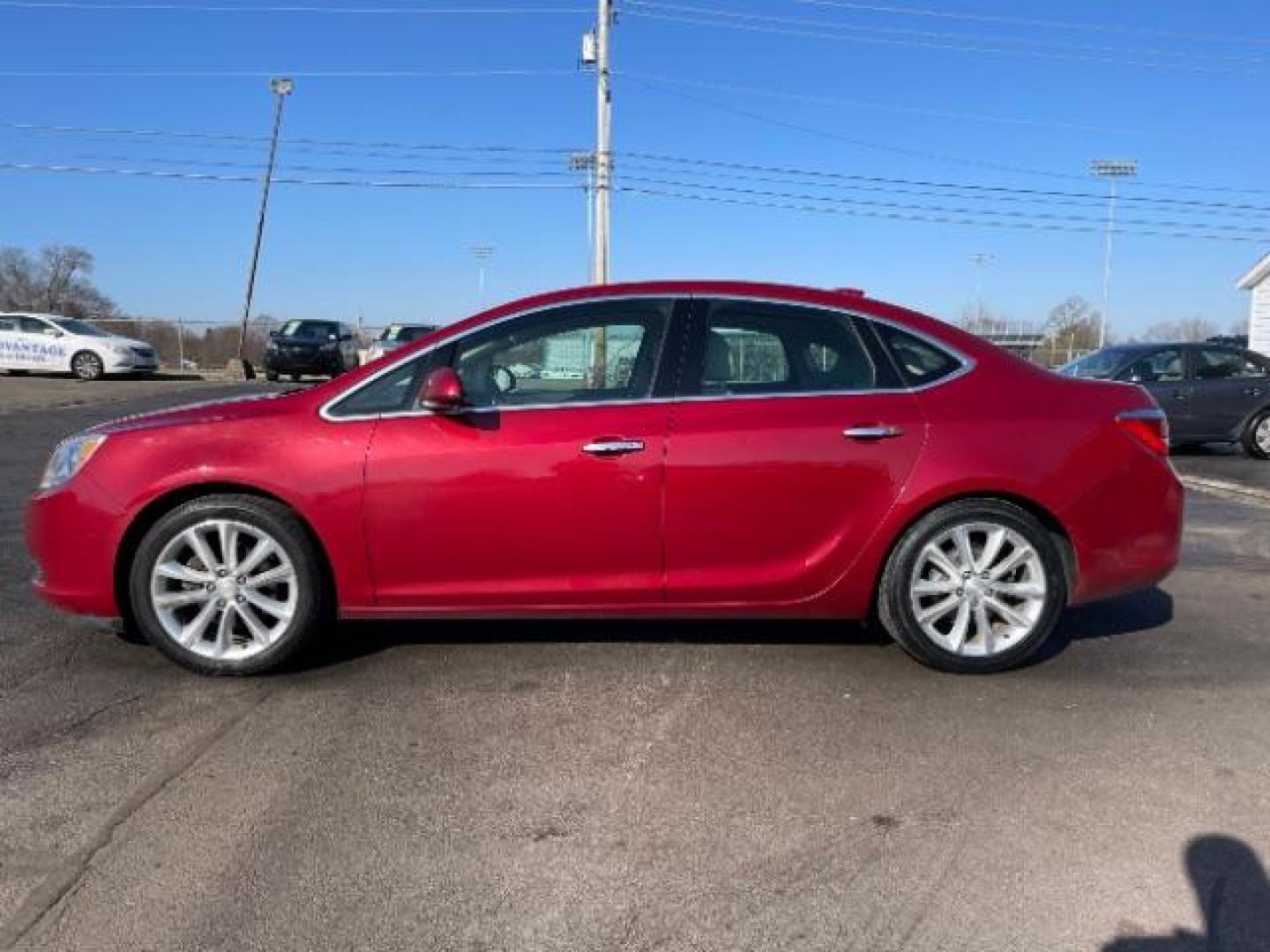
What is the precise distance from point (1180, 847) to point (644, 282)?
9.35ft

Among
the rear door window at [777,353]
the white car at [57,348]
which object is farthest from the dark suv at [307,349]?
the rear door window at [777,353]

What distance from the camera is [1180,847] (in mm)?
3020

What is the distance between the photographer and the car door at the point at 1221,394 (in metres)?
13.2

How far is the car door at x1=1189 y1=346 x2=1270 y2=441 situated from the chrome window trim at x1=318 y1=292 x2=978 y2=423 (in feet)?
34.0

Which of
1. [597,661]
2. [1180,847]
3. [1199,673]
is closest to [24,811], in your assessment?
[597,661]

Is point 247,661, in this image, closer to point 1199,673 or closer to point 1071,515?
point 1071,515

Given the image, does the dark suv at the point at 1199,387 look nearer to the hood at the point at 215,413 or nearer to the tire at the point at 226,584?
the hood at the point at 215,413

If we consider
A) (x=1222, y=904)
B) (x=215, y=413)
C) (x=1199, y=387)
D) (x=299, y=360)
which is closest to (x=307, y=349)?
(x=299, y=360)

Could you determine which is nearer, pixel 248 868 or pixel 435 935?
pixel 435 935

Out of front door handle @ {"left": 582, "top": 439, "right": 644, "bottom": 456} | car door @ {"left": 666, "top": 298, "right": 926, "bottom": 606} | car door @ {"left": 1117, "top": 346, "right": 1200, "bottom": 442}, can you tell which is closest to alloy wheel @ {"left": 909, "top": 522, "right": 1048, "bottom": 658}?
car door @ {"left": 666, "top": 298, "right": 926, "bottom": 606}

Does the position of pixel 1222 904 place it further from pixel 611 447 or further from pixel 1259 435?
pixel 1259 435

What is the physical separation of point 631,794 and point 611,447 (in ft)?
4.62

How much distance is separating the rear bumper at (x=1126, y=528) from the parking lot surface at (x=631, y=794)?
16.0 inches

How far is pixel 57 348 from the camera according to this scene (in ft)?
85.6
